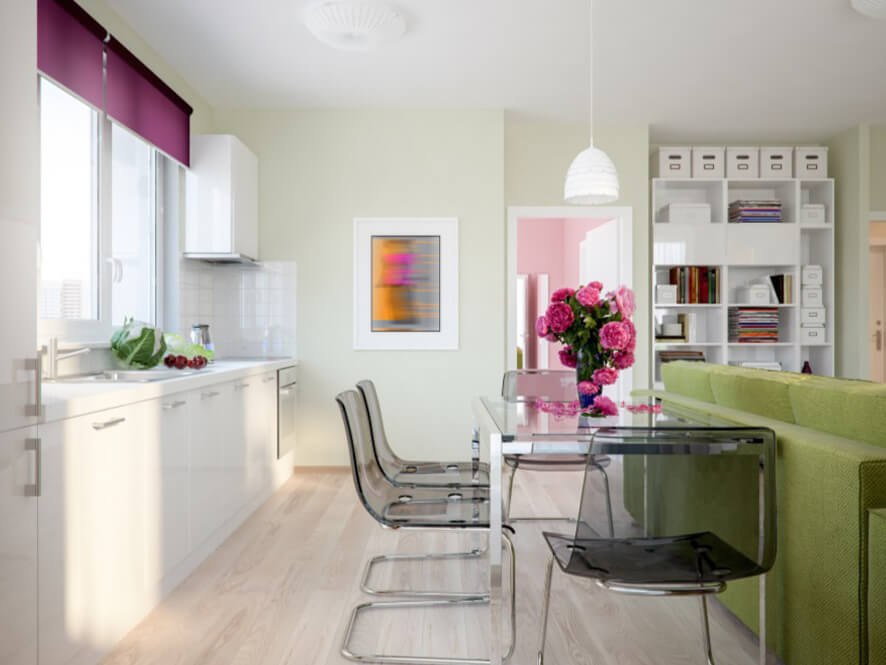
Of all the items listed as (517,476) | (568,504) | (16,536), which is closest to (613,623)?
(568,504)

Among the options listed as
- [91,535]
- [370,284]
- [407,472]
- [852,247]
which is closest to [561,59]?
[370,284]

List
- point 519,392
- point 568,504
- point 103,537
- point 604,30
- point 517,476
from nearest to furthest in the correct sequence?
point 103,537
point 519,392
point 604,30
point 568,504
point 517,476

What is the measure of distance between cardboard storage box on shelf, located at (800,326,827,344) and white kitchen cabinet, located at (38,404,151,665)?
5268mm

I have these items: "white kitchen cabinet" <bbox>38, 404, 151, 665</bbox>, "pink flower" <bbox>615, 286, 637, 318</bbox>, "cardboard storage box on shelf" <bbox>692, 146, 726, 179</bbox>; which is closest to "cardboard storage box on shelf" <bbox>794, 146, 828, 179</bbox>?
"cardboard storage box on shelf" <bbox>692, 146, 726, 179</bbox>

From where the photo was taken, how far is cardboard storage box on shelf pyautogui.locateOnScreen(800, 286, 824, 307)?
220 inches

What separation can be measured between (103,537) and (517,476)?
3.28 meters

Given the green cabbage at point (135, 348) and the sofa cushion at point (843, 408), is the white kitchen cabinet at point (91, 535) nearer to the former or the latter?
the green cabbage at point (135, 348)

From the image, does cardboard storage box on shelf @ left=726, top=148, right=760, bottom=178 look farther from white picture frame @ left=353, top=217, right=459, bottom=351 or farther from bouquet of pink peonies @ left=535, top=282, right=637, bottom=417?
bouquet of pink peonies @ left=535, top=282, right=637, bottom=417

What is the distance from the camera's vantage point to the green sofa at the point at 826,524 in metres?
1.58

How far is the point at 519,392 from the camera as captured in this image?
11.1 ft

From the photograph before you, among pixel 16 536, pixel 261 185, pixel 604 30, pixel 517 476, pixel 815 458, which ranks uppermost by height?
pixel 604 30

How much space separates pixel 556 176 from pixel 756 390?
3.38 m

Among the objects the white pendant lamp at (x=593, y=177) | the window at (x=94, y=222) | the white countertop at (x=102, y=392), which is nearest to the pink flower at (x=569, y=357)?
the white pendant lamp at (x=593, y=177)

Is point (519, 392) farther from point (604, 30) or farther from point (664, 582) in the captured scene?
point (604, 30)
